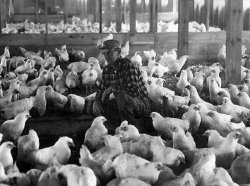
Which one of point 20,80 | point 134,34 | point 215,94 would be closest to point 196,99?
point 215,94

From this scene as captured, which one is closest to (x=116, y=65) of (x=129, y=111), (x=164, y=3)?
(x=129, y=111)

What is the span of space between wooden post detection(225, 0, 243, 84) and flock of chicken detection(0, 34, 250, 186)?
0.84ft

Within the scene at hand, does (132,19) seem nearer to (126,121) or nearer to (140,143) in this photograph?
(126,121)

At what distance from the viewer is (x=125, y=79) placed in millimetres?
5785

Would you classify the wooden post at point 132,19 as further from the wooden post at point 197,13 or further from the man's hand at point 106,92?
the wooden post at point 197,13

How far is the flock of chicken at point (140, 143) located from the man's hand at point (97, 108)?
1.30ft

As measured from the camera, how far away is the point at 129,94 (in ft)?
19.1

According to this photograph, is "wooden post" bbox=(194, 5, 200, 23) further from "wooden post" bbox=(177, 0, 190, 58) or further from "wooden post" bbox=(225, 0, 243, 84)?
"wooden post" bbox=(225, 0, 243, 84)

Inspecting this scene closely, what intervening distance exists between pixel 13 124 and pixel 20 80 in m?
2.32

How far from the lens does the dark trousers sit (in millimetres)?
5781

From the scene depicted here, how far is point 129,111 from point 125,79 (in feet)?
1.28

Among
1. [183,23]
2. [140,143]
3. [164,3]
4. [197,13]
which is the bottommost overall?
[140,143]

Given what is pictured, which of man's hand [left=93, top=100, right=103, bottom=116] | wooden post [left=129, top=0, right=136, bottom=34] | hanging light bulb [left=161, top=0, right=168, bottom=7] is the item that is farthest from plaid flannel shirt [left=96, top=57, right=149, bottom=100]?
hanging light bulb [left=161, top=0, right=168, bottom=7]

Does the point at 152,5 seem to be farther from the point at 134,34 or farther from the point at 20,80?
the point at 20,80
